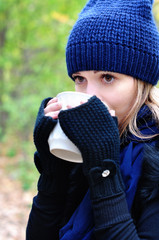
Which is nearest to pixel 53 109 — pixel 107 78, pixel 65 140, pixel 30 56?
pixel 65 140

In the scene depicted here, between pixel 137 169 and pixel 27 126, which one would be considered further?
pixel 27 126

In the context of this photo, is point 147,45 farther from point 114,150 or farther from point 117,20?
point 114,150

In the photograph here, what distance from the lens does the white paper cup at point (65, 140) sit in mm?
1184

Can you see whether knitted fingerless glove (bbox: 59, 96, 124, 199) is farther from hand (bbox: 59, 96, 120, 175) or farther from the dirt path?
the dirt path

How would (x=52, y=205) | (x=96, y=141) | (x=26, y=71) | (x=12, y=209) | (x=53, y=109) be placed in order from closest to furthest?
(x=96, y=141) → (x=53, y=109) → (x=52, y=205) → (x=12, y=209) → (x=26, y=71)

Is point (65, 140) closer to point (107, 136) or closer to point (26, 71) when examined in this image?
point (107, 136)

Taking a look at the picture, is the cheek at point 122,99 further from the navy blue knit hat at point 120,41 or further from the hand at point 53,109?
the hand at point 53,109

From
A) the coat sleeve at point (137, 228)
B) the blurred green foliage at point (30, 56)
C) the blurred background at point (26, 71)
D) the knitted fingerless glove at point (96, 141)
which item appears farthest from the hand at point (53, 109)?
the blurred green foliage at point (30, 56)

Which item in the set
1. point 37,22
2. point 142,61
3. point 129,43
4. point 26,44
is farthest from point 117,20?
point 26,44

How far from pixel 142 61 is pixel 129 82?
136 mm

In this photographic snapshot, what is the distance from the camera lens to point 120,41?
4.59ft

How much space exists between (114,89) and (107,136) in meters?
0.31

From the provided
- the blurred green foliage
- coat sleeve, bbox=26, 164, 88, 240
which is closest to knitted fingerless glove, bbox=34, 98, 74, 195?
coat sleeve, bbox=26, 164, 88, 240

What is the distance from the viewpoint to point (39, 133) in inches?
50.7
